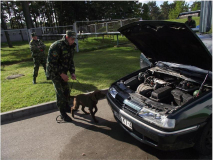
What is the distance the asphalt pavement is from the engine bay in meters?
0.77

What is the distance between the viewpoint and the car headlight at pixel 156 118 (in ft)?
6.87

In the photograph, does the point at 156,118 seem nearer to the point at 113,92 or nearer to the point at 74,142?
the point at 113,92

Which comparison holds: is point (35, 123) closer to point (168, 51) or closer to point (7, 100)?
point (7, 100)

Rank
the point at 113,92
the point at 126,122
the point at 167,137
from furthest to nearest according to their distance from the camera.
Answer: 1. the point at 113,92
2. the point at 126,122
3. the point at 167,137

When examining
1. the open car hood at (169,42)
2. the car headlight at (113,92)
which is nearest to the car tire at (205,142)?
the open car hood at (169,42)

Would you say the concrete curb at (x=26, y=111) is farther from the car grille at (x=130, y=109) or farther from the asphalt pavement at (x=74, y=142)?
the car grille at (x=130, y=109)

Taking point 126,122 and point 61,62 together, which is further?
point 61,62

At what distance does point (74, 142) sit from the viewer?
3.03 meters

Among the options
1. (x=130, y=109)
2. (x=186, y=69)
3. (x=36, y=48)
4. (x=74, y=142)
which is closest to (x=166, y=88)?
(x=186, y=69)

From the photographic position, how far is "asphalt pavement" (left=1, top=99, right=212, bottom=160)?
2629mm

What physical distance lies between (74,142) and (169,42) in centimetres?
246

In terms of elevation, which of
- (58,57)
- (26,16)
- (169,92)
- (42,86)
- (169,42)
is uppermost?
(26,16)

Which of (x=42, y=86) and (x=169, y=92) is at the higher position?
(x=169, y=92)

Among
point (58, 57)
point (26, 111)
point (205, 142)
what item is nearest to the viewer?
point (205, 142)
